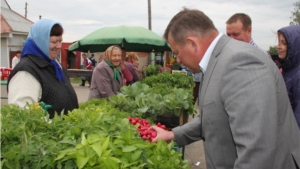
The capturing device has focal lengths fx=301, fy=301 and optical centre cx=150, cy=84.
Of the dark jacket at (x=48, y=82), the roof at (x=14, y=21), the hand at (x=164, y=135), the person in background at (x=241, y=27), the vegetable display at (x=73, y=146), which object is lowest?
the hand at (x=164, y=135)

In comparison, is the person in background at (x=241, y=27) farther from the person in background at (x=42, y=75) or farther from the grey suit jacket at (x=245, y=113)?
the grey suit jacket at (x=245, y=113)

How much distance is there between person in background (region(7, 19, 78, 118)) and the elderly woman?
1.69m

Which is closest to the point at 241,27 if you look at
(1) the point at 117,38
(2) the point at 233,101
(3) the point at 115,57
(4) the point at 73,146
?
(3) the point at 115,57

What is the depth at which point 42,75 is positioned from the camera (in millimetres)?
2301

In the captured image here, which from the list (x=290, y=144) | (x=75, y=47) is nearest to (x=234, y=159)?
(x=290, y=144)

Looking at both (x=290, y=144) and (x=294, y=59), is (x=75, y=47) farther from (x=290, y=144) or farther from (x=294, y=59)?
(x=290, y=144)

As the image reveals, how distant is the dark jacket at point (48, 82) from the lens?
7.39ft

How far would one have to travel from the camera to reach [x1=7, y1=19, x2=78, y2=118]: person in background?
7.13 ft

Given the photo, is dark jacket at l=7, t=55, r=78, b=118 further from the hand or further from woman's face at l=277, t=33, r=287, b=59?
woman's face at l=277, t=33, r=287, b=59

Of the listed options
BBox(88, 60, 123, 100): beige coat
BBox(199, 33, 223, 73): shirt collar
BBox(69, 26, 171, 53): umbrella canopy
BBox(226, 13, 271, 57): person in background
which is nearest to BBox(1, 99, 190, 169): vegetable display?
BBox(199, 33, 223, 73): shirt collar

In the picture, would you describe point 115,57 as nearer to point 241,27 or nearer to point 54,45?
point 241,27

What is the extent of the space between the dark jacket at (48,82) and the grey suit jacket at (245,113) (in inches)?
52.6

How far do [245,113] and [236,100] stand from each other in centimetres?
6

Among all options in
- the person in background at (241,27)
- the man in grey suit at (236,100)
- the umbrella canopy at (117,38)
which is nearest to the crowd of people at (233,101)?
the man in grey suit at (236,100)
